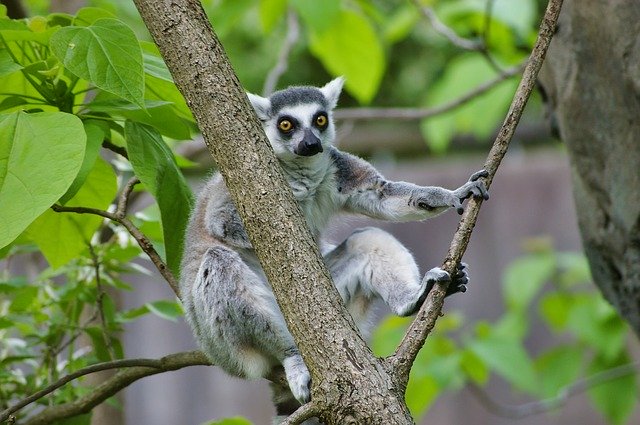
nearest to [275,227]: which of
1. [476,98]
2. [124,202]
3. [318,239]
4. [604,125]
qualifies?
[124,202]

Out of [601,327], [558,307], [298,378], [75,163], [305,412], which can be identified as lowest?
[305,412]

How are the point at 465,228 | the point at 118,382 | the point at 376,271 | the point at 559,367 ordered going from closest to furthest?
the point at 465,228
the point at 118,382
the point at 376,271
the point at 559,367

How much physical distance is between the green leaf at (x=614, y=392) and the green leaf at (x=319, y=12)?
228 cm

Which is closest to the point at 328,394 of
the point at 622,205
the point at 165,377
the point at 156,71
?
the point at 156,71

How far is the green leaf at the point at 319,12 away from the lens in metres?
3.14

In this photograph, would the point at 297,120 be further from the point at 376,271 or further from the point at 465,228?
the point at 465,228

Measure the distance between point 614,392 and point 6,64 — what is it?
3391 millimetres

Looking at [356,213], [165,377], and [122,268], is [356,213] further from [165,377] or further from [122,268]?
[165,377]

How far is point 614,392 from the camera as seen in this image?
4.27 m

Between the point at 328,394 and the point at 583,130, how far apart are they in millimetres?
1865

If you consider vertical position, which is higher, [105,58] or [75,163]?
[105,58]

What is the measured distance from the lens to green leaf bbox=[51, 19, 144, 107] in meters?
1.89

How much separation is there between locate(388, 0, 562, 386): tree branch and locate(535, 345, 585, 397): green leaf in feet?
8.32

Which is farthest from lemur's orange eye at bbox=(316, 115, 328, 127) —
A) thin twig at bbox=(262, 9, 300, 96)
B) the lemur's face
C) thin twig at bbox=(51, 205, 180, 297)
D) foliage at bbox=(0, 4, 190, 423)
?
thin twig at bbox=(51, 205, 180, 297)
